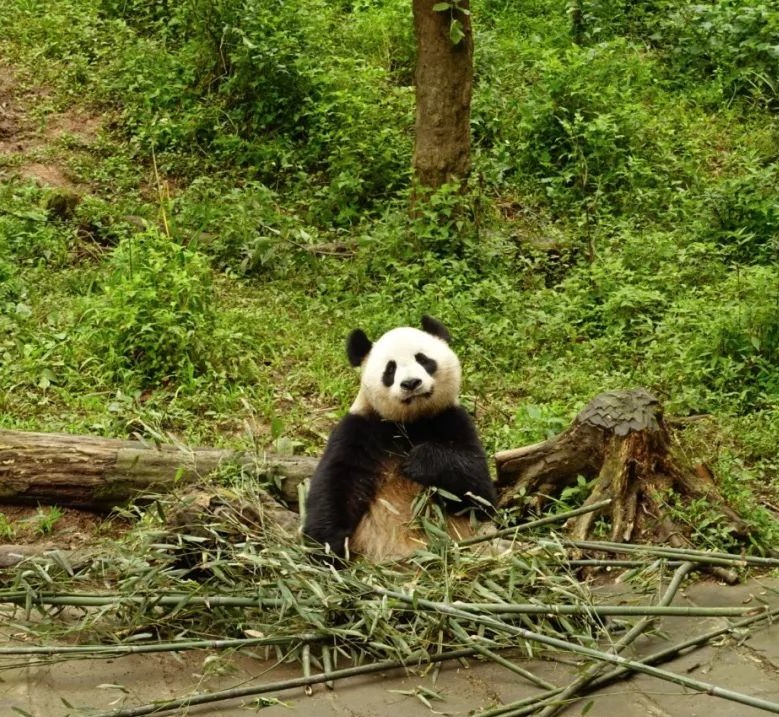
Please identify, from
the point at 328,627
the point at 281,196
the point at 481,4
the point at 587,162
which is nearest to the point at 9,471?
the point at 328,627

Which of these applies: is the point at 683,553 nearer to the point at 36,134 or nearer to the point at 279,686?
the point at 279,686

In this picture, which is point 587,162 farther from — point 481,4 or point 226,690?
point 226,690

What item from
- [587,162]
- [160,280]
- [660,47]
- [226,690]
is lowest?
[226,690]

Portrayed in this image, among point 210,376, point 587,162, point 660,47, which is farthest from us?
point 660,47

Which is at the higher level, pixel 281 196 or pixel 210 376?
pixel 281 196

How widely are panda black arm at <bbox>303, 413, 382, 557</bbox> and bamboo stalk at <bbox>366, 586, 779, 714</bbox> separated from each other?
1.91ft

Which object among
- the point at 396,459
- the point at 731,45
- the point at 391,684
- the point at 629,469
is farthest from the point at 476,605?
the point at 731,45

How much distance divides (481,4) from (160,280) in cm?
614

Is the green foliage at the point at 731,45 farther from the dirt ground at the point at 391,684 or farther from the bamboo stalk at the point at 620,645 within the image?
the dirt ground at the point at 391,684

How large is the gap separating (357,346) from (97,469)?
151 centimetres

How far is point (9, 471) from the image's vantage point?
18.9 feet

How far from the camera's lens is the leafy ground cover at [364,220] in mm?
7094

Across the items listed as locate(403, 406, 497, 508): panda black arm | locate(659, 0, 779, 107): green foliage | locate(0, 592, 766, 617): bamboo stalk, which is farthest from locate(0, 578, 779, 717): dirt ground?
locate(659, 0, 779, 107): green foliage

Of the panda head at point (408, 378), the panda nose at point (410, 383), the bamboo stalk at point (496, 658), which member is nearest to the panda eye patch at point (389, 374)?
the panda head at point (408, 378)
